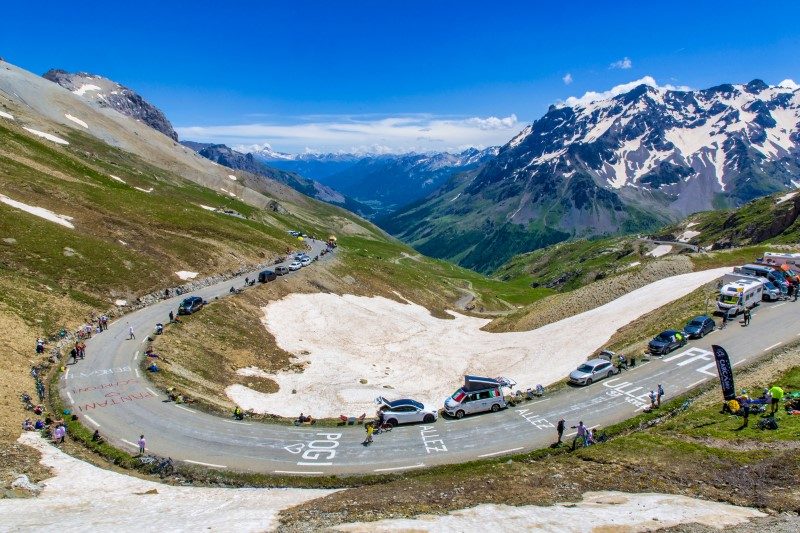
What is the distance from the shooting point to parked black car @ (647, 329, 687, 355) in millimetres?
51250

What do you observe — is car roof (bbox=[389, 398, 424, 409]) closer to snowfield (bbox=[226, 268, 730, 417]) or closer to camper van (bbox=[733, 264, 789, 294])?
snowfield (bbox=[226, 268, 730, 417])

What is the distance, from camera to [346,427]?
41.4 meters

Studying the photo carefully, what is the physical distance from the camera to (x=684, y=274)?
89188 mm

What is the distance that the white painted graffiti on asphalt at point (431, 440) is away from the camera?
3689cm

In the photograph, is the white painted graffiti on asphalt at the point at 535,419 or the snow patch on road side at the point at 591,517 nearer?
the snow patch on road side at the point at 591,517

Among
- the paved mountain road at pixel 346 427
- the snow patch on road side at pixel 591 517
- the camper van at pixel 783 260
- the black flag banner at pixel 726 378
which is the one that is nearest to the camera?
the snow patch on road side at pixel 591 517

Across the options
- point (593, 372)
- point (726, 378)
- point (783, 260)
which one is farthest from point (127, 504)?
point (783, 260)

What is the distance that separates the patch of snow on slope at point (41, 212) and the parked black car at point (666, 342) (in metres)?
85.8

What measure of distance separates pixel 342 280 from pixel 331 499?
77.1 meters

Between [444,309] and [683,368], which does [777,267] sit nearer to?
[683,368]

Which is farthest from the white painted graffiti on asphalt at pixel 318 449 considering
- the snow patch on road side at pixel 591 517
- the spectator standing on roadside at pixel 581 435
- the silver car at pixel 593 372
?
the silver car at pixel 593 372

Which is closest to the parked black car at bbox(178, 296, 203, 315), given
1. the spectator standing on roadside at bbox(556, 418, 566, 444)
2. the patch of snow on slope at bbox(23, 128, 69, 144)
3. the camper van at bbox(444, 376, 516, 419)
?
the camper van at bbox(444, 376, 516, 419)

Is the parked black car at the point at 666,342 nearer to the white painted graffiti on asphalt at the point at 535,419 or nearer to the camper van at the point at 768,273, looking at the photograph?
the white painted graffiti on asphalt at the point at 535,419

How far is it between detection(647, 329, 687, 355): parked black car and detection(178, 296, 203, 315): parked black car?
56508 mm
